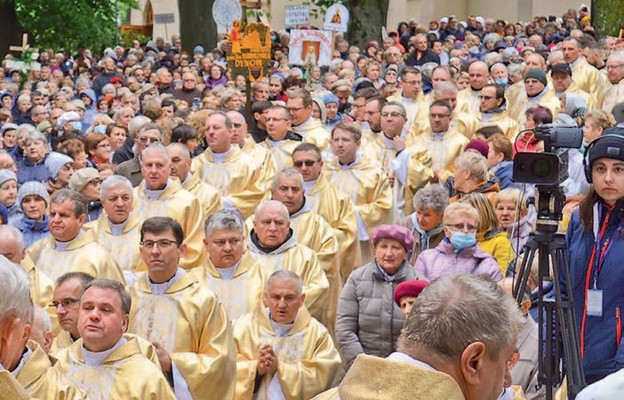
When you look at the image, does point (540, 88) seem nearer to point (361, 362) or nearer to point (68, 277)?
point (68, 277)

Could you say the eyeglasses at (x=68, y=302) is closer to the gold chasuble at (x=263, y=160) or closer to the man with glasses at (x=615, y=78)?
the gold chasuble at (x=263, y=160)

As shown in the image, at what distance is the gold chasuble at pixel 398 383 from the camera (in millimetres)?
2750

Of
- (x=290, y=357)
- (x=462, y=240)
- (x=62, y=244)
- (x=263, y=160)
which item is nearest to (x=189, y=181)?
(x=263, y=160)

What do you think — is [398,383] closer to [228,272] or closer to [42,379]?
[42,379]

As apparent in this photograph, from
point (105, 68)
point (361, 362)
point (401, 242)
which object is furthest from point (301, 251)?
point (105, 68)

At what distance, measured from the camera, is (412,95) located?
14.9 m

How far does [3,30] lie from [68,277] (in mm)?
24523

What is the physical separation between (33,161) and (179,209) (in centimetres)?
283

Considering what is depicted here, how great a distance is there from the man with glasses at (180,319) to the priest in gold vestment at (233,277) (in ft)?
2.00

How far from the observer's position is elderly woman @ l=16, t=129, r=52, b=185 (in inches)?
471

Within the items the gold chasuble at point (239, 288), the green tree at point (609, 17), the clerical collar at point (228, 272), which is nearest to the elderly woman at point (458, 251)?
the gold chasuble at point (239, 288)

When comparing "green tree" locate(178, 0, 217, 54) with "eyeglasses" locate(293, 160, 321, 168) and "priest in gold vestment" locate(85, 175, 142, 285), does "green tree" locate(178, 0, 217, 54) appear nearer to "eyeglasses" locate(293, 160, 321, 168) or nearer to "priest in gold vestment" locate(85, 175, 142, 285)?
"eyeglasses" locate(293, 160, 321, 168)

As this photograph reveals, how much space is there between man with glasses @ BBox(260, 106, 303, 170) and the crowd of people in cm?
2

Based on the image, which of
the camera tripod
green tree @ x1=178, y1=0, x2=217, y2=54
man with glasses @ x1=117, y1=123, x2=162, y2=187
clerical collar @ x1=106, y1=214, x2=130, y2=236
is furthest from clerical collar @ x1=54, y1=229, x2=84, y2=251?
green tree @ x1=178, y1=0, x2=217, y2=54
